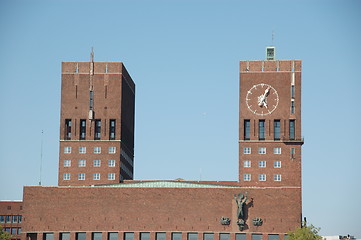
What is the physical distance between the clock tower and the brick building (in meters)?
0.18

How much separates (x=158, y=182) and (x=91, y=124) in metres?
17.3

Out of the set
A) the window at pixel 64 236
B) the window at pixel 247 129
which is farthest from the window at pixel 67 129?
the window at pixel 247 129

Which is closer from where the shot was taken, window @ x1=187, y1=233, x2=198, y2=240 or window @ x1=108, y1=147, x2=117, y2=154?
window @ x1=187, y1=233, x2=198, y2=240

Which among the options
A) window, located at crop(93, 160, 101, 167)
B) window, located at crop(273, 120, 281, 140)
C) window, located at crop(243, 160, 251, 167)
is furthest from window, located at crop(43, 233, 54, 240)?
window, located at crop(273, 120, 281, 140)

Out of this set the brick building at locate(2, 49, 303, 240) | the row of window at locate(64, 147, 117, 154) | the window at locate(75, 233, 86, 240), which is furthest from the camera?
the row of window at locate(64, 147, 117, 154)

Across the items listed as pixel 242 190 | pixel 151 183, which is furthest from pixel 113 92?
pixel 242 190

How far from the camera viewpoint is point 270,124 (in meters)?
184

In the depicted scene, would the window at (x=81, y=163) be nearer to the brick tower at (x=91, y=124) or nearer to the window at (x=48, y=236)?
the brick tower at (x=91, y=124)

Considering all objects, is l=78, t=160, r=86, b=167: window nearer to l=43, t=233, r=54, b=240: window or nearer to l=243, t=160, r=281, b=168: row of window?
l=43, t=233, r=54, b=240: window

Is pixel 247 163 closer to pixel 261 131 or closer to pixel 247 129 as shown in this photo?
pixel 247 129

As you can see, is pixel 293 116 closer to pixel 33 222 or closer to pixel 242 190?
pixel 242 190

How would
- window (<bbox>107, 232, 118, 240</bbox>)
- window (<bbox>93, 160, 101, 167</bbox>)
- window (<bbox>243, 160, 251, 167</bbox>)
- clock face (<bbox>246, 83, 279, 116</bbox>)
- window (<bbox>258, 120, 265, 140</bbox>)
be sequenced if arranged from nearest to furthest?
window (<bbox>107, 232, 118, 240</bbox>) < window (<bbox>243, 160, 251, 167</bbox>) < window (<bbox>258, 120, 265, 140</bbox>) < clock face (<bbox>246, 83, 279, 116</bbox>) < window (<bbox>93, 160, 101, 167</bbox>)

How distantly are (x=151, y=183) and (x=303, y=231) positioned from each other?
1303 inches

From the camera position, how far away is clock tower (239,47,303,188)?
7151 inches
